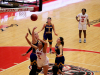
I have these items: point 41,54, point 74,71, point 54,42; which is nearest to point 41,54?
point 41,54

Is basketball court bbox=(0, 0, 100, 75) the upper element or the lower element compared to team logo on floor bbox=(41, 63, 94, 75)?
upper

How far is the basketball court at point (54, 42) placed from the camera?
941 centimetres

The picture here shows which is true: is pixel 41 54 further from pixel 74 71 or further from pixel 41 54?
pixel 74 71

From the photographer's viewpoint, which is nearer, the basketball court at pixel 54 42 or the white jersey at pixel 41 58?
the white jersey at pixel 41 58

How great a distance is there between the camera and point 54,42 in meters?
13.1

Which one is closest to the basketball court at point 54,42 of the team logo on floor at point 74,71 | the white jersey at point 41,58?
the team logo on floor at point 74,71

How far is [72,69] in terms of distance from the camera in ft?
29.3

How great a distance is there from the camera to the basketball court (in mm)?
9406

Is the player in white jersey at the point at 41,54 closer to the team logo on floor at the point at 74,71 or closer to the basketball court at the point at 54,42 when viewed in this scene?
the team logo on floor at the point at 74,71

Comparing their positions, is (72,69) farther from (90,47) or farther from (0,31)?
(0,31)

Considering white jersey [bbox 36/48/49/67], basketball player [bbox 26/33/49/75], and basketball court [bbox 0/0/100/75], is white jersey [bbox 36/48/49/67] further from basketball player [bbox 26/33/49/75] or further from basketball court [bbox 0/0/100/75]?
basketball court [bbox 0/0/100/75]

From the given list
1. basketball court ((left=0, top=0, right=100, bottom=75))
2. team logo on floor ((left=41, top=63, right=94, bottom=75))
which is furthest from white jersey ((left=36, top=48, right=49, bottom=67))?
basketball court ((left=0, top=0, right=100, bottom=75))

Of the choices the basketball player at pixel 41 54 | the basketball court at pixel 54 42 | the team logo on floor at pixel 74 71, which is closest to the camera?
the basketball player at pixel 41 54

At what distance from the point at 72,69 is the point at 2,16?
12.9 metres
